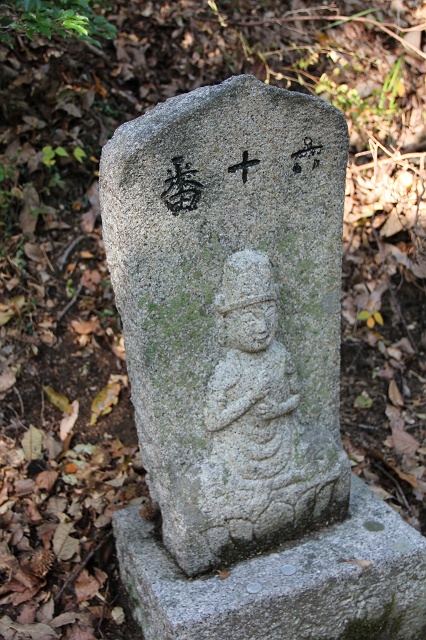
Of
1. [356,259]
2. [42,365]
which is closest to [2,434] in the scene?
[42,365]

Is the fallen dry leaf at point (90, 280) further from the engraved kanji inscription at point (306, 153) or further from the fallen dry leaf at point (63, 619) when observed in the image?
the engraved kanji inscription at point (306, 153)

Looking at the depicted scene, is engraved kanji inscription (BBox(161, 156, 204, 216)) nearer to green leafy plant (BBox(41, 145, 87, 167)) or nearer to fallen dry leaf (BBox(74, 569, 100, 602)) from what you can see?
fallen dry leaf (BBox(74, 569, 100, 602))

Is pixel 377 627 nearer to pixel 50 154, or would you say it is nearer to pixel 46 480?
pixel 46 480

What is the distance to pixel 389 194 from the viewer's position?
164 inches

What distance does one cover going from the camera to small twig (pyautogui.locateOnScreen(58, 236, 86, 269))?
379 centimetres

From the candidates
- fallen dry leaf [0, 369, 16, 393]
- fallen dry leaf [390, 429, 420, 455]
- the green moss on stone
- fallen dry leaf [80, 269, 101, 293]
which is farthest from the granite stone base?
fallen dry leaf [80, 269, 101, 293]

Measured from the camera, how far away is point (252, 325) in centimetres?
216

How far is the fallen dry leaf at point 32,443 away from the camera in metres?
3.16

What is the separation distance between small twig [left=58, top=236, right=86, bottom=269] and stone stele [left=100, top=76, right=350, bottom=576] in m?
1.61

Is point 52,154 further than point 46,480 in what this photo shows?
Yes

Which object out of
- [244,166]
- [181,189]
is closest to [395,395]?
[244,166]

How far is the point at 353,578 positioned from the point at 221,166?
4.44 feet

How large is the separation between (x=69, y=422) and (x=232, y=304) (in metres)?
1.47

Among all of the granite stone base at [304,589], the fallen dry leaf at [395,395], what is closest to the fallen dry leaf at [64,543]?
the granite stone base at [304,589]
